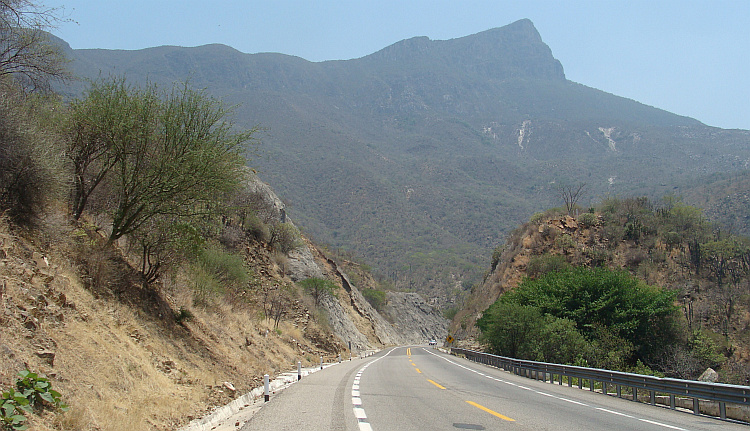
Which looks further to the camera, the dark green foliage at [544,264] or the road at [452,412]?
the dark green foliage at [544,264]

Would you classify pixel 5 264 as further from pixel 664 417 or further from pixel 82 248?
pixel 664 417

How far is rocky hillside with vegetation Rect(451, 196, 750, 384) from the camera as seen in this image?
119 feet

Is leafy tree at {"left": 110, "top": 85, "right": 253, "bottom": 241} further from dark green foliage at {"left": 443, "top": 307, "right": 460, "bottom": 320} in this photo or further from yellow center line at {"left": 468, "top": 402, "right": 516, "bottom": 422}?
dark green foliage at {"left": 443, "top": 307, "right": 460, "bottom": 320}

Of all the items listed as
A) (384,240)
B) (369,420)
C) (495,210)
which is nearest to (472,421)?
(369,420)

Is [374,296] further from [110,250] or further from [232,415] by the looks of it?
[232,415]

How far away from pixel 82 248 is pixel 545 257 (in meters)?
47.7

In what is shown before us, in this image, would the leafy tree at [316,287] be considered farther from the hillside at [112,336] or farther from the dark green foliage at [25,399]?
the dark green foliage at [25,399]

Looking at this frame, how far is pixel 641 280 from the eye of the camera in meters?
47.0

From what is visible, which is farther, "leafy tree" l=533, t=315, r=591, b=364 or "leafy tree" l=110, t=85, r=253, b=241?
"leafy tree" l=533, t=315, r=591, b=364

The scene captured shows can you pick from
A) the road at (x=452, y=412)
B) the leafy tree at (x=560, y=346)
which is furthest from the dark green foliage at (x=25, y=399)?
the leafy tree at (x=560, y=346)

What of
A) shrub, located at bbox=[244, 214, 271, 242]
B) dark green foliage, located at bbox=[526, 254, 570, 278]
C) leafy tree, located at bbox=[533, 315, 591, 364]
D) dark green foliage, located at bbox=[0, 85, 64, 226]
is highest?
dark green foliage, located at bbox=[0, 85, 64, 226]

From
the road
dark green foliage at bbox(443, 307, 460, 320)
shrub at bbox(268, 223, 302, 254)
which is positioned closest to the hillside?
the road

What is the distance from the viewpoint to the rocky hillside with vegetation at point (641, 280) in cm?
3631

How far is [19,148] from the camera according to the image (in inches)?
473
